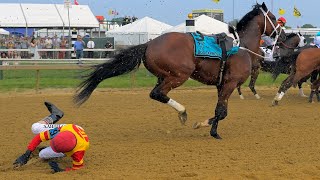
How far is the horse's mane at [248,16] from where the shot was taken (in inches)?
382

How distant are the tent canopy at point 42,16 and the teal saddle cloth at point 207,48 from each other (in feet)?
77.8

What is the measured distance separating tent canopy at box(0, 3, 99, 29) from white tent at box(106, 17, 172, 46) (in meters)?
3.44

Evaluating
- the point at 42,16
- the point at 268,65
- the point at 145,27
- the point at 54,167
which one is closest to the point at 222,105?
the point at 54,167

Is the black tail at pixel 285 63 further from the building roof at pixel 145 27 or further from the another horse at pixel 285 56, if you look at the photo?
the building roof at pixel 145 27

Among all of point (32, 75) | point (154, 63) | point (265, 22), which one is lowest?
point (32, 75)

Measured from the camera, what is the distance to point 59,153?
6930 mm

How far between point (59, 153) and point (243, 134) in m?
3.75

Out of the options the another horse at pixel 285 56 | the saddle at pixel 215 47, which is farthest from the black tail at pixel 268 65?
the saddle at pixel 215 47

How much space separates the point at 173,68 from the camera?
8.51 metres

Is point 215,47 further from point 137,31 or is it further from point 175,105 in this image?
point 137,31

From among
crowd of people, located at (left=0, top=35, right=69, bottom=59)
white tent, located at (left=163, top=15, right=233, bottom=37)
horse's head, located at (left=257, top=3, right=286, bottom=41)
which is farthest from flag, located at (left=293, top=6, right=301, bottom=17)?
horse's head, located at (left=257, top=3, right=286, bottom=41)

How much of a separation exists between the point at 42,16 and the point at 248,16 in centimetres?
2449

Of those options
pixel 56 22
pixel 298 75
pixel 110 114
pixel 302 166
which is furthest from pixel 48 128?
pixel 56 22

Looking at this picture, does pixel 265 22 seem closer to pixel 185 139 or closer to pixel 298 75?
pixel 185 139
